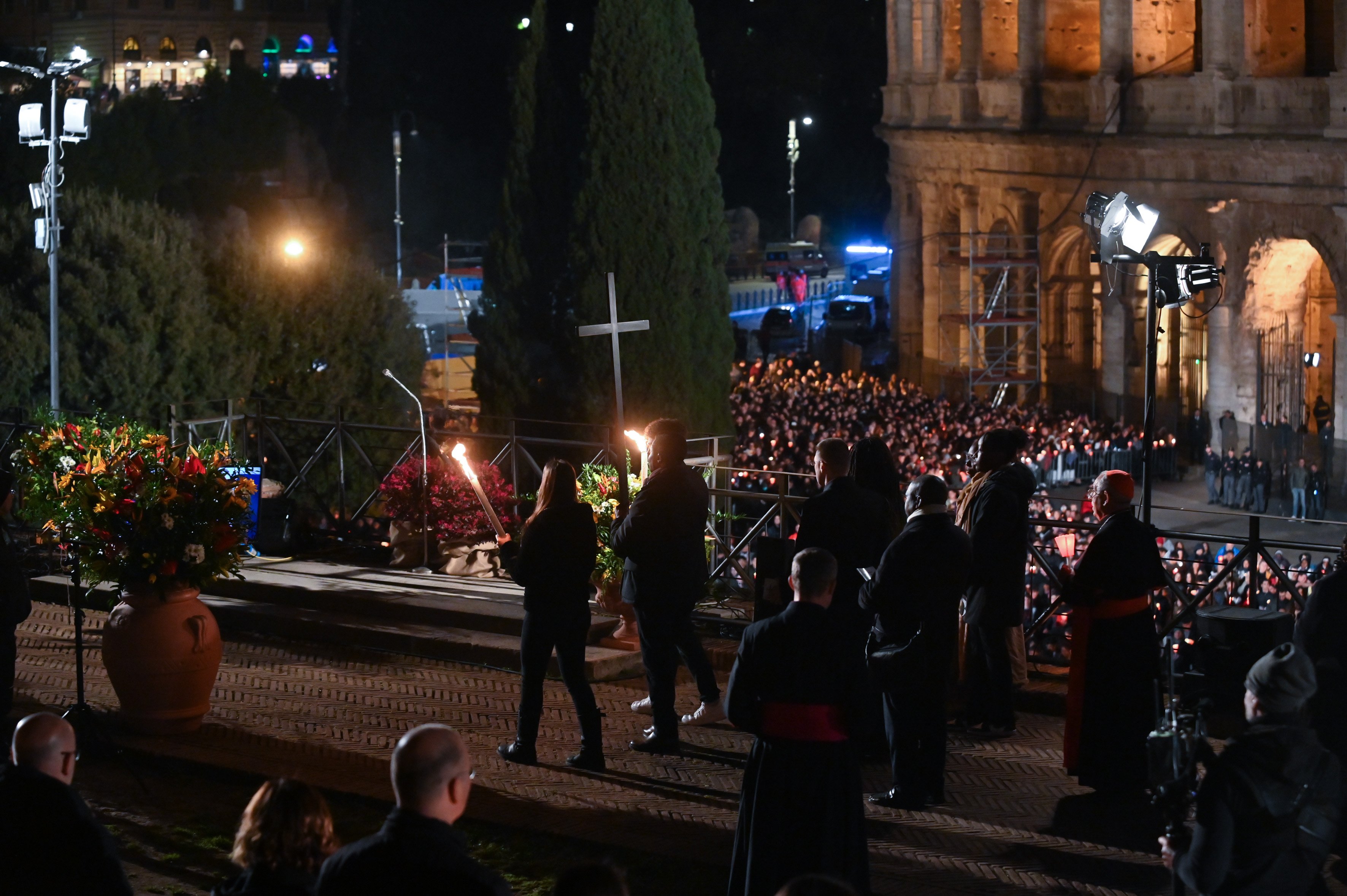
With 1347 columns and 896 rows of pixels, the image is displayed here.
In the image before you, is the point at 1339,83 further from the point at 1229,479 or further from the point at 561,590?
the point at 561,590

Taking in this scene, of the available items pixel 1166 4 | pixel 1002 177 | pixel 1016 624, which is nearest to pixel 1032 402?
pixel 1002 177

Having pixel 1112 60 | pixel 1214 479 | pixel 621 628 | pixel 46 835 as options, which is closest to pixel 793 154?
pixel 1112 60

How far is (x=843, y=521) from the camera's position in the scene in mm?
9273

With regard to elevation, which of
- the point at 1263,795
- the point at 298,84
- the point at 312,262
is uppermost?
the point at 298,84

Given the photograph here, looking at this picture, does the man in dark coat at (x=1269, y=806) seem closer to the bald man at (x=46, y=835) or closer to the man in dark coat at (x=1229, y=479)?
the bald man at (x=46, y=835)

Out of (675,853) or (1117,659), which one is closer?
(675,853)

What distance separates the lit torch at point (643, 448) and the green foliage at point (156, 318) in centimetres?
1219

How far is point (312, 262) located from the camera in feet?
97.3

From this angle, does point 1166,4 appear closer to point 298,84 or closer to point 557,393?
point 557,393

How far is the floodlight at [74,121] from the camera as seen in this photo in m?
21.3

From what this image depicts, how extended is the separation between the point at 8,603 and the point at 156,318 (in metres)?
17.6

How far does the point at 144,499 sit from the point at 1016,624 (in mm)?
4783

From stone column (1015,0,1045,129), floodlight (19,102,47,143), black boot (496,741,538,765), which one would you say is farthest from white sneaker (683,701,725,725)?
stone column (1015,0,1045,129)

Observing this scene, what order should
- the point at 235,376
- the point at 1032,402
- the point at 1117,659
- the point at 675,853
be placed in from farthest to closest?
the point at 1032,402 → the point at 235,376 → the point at 1117,659 → the point at 675,853
